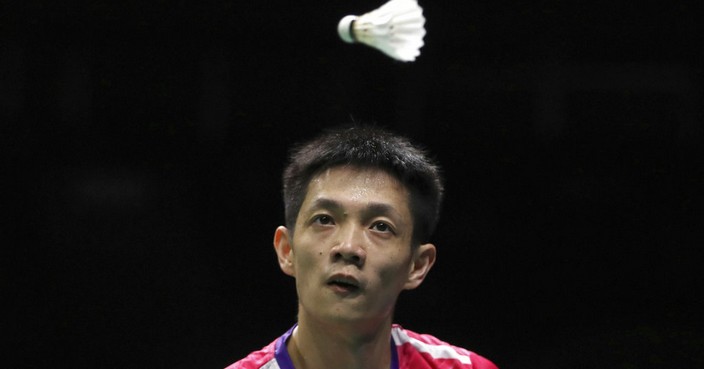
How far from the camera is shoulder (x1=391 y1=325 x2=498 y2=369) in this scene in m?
1.57

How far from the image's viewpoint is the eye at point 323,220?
54.3 inches

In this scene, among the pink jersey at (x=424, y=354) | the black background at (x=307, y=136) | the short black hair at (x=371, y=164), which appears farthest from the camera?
the black background at (x=307, y=136)

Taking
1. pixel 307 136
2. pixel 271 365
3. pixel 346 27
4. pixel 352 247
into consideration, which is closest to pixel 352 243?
pixel 352 247

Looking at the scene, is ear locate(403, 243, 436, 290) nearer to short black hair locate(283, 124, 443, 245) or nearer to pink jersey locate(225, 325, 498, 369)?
short black hair locate(283, 124, 443, 245)

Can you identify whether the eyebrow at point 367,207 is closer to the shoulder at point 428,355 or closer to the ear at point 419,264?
the ear at point 419,264

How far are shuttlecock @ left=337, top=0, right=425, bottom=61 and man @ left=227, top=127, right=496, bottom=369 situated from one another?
183 mm

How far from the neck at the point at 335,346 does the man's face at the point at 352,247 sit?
3 cm

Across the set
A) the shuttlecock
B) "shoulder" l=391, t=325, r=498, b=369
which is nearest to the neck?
"shoulder" l=391, t=325, r=498, b=369

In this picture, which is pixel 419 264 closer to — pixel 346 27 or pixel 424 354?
pixel 424 354

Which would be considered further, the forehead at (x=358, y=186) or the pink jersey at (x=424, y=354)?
the pink jersey at (x=424, y=354)

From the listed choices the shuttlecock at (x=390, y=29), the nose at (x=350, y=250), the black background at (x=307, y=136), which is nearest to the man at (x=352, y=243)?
the nose at (x=350, y=250)

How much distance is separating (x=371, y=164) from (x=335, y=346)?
0.30 m

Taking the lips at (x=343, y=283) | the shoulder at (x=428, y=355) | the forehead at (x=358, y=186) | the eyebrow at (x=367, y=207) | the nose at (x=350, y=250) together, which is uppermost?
the forehead at (x=358, y=186)

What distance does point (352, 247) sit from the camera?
1320 mm
